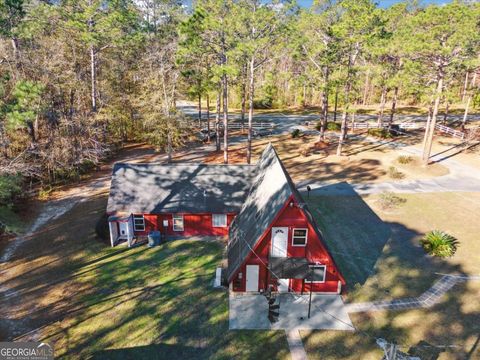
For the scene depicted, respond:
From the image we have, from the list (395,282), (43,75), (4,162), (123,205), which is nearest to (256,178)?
(123,205)

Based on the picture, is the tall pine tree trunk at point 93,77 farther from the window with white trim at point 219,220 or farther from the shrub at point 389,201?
the shrub at point 389,201

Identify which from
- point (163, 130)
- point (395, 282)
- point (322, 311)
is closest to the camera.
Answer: point (322, 311)

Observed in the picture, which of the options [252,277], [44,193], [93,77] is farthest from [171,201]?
[93,77]

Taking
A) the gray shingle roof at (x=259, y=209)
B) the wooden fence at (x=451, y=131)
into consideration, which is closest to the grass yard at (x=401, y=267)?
the gray shingle roof at (x=259, y=209)

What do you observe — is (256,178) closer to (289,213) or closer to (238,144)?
(289,213)

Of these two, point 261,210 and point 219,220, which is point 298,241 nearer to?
point 261,210

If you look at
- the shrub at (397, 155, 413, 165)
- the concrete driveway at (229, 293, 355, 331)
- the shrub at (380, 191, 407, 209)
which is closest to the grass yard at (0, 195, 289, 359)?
the concrete driveway at (229, 293, 355, 331)
